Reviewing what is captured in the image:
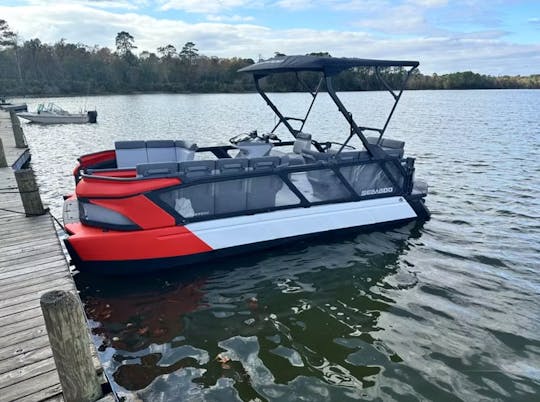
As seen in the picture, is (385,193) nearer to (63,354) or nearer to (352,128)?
(352,128)

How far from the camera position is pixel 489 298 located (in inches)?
229

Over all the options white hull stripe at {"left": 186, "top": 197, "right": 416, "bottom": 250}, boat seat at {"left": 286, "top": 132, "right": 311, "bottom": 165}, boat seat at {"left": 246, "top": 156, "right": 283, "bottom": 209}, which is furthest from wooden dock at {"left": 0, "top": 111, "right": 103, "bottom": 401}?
boat seat at {"left": 286, "top": 132, "right": 311, "bottom": 165}

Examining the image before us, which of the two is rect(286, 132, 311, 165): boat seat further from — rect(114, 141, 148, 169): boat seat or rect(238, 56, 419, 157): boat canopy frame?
rect(114, 141, 148, 169): boat seat

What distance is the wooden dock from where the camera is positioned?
3234 millimetres

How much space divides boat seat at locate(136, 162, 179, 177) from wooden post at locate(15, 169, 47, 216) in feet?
7.96

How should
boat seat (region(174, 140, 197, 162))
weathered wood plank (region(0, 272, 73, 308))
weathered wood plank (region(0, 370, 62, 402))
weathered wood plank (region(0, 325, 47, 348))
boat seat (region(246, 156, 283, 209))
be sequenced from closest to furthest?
weathered wood plank (region(0, 370, 62, 402)), weathered wood plank (region(0, 325, 47, 348)), weathered wood plank (region(0, 272, 73, 308)), boat seat (region(246, 156, 283, 209)), boat seat (region(174, 140, 197, 162))

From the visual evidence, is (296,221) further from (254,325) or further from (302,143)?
(254,325)

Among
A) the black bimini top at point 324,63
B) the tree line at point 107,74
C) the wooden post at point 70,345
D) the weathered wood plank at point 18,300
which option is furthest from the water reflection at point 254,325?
the tree line at point 107,74

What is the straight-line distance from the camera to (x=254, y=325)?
5086mm

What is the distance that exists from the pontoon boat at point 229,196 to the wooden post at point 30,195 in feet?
1.82

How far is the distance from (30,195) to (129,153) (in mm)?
1968

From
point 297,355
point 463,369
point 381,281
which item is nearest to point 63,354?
point 297,355

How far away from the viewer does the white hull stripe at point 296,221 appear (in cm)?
636

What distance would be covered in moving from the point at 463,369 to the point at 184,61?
8910 cm
